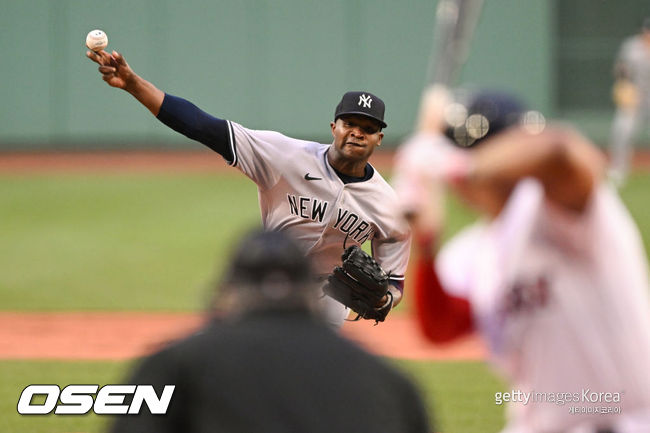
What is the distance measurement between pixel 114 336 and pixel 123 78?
19.9 feet

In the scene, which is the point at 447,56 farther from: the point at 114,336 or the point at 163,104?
the point at 114,336

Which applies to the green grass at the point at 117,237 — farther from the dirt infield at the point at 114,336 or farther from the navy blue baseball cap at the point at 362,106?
the navy blue baseball cap at the point at 362,106

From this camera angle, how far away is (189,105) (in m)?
5.56

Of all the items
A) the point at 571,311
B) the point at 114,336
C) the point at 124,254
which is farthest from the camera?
the point at 124,254

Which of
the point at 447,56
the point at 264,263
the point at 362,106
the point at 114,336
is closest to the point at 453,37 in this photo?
the point at 447,56

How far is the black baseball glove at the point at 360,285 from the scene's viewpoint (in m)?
5.75

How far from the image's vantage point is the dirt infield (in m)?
10.0

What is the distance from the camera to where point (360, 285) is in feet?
19.0

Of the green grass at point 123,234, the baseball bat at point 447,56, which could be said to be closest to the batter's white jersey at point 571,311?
the baseball bat at point 447,56

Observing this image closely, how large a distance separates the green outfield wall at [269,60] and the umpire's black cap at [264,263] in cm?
2331

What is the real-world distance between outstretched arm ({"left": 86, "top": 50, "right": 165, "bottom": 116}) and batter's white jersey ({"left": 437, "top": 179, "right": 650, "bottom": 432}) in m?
2.78

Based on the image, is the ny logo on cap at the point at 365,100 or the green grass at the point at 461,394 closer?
the ny logo on cap at the point at 365,100

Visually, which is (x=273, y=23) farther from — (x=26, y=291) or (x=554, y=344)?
(x=554, y=344)

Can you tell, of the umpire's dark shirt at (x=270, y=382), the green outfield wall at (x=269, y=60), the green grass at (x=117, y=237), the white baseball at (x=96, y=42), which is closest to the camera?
the umpire's dark shirt at (x=270, y=382)
